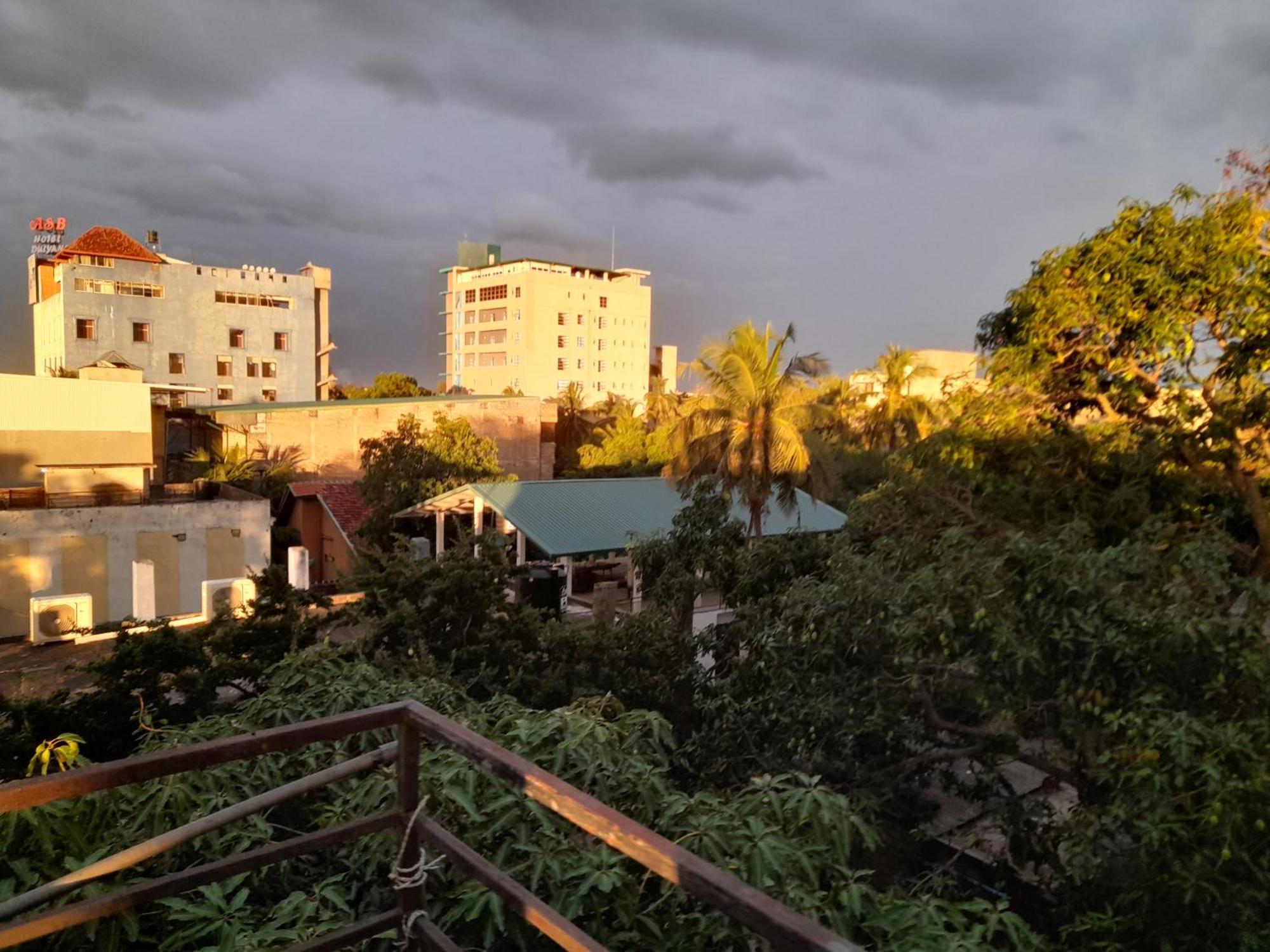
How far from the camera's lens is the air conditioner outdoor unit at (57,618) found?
12453mm

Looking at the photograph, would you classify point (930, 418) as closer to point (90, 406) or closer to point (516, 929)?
point (90, 406)

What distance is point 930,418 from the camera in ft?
100

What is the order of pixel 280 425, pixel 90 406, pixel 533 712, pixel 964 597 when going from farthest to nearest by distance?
pixel 280 425 → pixel 90 406 → pixel 964 597 → pixel 533 712

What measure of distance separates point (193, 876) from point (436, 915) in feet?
2.60

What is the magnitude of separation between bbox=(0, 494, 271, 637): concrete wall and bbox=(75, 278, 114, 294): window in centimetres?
2521

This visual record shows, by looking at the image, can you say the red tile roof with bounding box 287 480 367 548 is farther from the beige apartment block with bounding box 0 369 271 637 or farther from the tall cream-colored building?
the tall cream-colored building

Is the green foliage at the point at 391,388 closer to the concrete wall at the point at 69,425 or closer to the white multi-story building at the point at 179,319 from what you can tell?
the white multi-story building at the point at 179,319

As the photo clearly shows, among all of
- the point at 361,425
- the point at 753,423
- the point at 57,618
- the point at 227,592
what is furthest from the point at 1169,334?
the point at 361,425

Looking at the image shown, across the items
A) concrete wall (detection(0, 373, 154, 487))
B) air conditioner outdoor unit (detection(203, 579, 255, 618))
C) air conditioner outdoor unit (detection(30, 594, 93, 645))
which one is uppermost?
concrete wall (detection(0, 373, 154, 487))

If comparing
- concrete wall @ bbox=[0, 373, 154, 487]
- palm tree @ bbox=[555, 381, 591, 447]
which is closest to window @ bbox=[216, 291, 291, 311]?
palm tree @ bbox=[555, 381, 591, 447]

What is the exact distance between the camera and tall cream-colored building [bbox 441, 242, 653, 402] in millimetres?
64875

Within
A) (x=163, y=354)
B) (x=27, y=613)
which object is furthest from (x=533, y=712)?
(x=163, y=354)

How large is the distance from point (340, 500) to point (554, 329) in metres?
43.3

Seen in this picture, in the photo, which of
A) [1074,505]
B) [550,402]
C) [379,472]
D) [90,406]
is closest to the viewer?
[1074,505]
